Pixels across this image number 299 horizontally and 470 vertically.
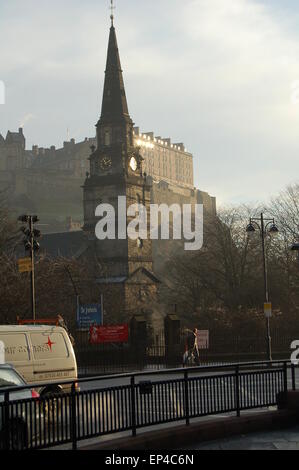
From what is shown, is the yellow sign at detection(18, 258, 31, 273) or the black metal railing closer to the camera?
the black metal railing

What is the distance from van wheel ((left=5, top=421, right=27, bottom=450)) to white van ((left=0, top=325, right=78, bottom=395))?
8470mm

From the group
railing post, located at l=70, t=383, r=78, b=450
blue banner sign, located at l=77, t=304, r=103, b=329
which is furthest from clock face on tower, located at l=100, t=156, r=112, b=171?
railing post, located at l=70, t=383, r=78, b=450

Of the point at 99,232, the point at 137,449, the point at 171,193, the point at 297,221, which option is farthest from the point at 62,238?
the point at 137,449

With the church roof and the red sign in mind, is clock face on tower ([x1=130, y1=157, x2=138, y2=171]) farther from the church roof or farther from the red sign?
the red sign

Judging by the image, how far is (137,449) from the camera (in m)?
12.2

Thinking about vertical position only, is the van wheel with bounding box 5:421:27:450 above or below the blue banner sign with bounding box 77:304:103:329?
below

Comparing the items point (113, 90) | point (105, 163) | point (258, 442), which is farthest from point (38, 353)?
point (113, 90)

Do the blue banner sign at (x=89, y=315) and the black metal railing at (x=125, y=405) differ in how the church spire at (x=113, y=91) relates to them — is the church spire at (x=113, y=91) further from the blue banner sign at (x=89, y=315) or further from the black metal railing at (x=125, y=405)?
the black metal railing at (x=125, y=405)

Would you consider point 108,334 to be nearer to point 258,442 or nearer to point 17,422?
point 258,442

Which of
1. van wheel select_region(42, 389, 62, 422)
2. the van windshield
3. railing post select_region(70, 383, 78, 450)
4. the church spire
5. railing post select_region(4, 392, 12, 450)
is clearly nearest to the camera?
railing post select_region(4, 392, 12, 450)

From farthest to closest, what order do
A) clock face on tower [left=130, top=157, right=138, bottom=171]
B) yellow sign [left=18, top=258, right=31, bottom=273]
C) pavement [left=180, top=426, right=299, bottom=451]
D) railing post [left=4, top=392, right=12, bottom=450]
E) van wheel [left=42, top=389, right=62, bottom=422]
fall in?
clock face on tower [left=130, top=157, right=138, bottom=171], yellow sign [left=18, top=258, right=31, bottom=273], pavement [left=180, top=426, right=299, bottom=451], van wheel [left=42, top=389, right=62, bottom=422], railing post [left=4, top=392, right=12, bottom=450]

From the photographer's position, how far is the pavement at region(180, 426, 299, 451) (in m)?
12.9
